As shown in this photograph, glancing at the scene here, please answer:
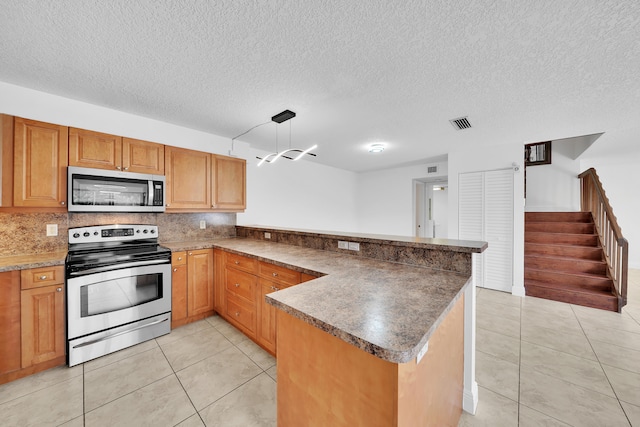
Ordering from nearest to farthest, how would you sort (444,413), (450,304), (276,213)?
(450,304), (444,413), (276,213)

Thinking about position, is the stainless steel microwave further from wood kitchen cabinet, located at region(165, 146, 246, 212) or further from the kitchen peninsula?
the kitchen peninsula

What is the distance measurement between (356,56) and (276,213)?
3.34m

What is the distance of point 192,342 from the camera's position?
2.45 meters

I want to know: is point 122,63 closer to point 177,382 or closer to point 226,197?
point 226,197

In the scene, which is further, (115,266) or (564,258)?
(564,258)

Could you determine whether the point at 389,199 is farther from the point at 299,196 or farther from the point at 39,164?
the point at 39,164

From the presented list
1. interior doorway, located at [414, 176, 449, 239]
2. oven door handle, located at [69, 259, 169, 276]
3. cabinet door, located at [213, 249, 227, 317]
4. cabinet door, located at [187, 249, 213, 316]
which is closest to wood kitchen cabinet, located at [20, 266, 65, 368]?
oven door handle, located at [69, 259, 169, 276]

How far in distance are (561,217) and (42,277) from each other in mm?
7658

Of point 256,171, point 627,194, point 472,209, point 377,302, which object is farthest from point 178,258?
point 627,194

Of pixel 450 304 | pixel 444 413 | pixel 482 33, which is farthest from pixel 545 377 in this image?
pixel 482 33

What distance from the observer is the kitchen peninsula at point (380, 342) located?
0.89 meters

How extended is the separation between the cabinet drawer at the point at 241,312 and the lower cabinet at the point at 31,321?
1.35 m

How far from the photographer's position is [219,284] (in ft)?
9.62

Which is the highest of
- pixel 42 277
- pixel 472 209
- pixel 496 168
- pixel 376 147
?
pixel 376 147
